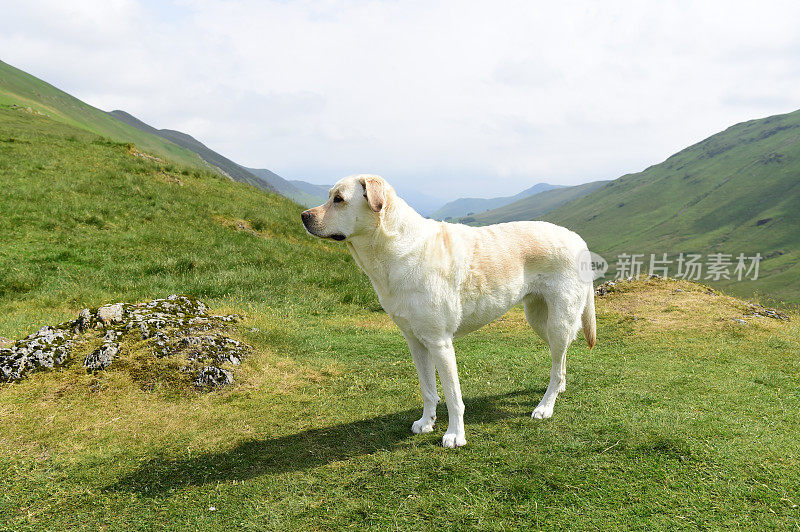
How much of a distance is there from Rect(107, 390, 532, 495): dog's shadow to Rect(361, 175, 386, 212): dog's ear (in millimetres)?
2887

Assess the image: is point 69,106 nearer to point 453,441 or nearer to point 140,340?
point 140,340

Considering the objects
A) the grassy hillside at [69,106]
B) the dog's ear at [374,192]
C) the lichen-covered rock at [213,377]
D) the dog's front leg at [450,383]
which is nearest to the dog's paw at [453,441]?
the dog's front leg at [450,383]

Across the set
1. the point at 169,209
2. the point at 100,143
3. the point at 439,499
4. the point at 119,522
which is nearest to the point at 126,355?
the point at 119,522

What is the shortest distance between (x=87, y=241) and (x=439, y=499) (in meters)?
14.7

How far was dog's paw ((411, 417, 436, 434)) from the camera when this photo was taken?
17.9 feet

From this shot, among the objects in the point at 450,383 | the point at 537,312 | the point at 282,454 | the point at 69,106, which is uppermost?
the point at 69,106

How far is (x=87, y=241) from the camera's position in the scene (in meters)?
14.1

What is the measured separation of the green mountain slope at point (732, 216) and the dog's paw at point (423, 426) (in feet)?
357

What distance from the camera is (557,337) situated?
18.1ft

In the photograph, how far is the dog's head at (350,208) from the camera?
4.31 metres

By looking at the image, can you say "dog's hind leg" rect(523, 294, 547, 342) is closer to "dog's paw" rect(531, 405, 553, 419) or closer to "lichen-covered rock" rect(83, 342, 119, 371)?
"dog's paw" rect(531, 405, 553, 419)

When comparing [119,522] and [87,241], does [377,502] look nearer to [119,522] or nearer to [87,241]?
[119,522]

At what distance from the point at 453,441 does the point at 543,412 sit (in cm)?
143

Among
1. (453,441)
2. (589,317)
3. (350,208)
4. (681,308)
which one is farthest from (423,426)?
(681,308)
